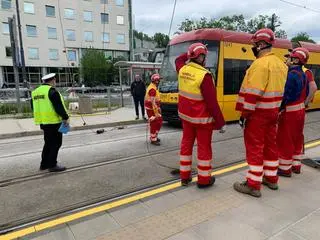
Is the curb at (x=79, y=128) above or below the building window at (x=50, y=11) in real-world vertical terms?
below

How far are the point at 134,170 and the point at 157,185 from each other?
92 cm

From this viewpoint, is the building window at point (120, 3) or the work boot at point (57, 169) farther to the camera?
the building window at point (120, 3)

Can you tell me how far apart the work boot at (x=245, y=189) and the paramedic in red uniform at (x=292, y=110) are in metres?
0.97

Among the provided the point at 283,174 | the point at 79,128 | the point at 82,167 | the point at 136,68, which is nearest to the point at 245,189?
the point at 283,174

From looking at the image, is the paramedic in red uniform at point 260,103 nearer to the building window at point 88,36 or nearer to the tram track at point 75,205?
the tram track at point 75,205

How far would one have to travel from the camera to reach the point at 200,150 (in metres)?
4.34

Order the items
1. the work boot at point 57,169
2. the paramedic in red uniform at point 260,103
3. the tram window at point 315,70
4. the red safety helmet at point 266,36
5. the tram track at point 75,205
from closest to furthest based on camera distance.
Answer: the tram track at point 75,205, the paramedic in red uniform at point 260,103, the red safety helmet at point 266,36, the work boot at point 57,169, the tram window at point 315,70

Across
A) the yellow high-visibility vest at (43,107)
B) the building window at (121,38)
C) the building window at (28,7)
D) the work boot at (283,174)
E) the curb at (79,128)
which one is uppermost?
the building window at (28,7)

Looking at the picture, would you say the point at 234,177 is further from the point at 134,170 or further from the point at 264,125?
the point at 134,170

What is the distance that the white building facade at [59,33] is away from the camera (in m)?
41.8

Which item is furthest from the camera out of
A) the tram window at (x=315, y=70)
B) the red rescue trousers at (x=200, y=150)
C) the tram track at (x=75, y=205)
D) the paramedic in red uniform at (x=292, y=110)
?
the tram window at (x=315, y=70)

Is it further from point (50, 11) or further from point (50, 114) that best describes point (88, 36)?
point (50, 114)

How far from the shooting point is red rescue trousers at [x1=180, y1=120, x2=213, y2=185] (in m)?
4.29

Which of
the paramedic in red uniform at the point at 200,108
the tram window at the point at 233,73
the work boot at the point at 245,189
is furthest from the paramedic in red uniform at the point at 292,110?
the tram window at the point at 233,73
